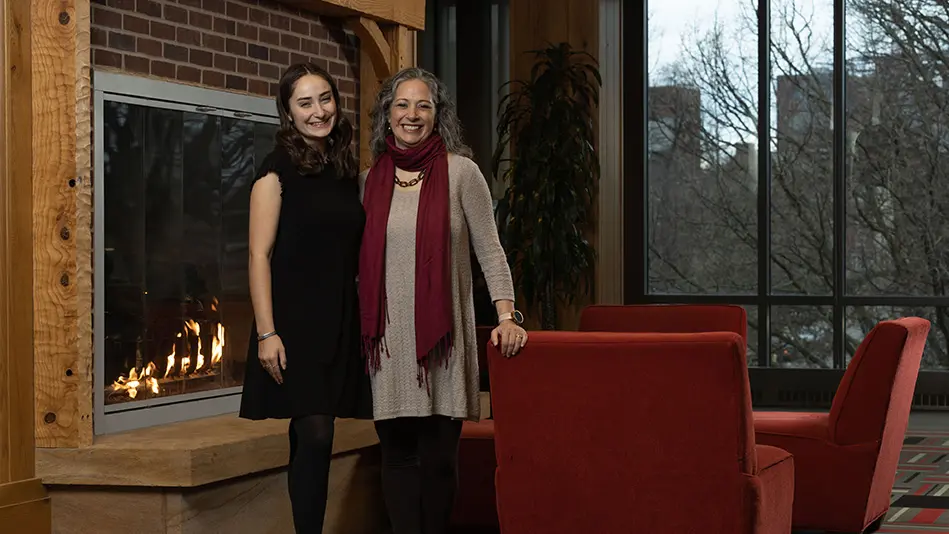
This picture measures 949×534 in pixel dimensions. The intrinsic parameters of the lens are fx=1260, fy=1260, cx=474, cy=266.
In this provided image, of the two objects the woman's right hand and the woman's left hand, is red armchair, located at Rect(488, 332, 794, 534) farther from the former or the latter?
the woman's right hand

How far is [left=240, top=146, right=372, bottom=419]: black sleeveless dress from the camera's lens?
3.02 meters

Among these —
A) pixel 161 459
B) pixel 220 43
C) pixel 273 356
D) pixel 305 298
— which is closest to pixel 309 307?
pixel 305 298

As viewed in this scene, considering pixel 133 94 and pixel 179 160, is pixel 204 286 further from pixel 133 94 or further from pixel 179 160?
pixel 133 94

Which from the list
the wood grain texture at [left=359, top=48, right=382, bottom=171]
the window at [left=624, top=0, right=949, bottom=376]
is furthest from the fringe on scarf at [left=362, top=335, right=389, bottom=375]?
the window at [left=624, top=0, right=949, bottom=376]

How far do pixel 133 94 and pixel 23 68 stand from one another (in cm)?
53

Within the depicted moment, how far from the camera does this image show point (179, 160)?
164 inches


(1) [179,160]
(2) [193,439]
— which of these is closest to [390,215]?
(2) [193,439]

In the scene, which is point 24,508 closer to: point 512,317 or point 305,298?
point 305,298

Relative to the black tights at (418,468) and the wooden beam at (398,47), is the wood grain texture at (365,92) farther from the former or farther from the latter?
the black tights at (418,468)

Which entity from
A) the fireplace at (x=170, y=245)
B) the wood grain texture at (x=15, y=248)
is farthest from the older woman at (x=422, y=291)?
the fireplace at (x=170, y=245)

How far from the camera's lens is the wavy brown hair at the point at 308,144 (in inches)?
121

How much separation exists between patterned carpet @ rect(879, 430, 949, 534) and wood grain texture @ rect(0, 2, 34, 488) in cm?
274

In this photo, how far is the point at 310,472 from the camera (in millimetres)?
3012

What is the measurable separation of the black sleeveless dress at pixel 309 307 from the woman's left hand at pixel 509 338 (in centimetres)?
36
